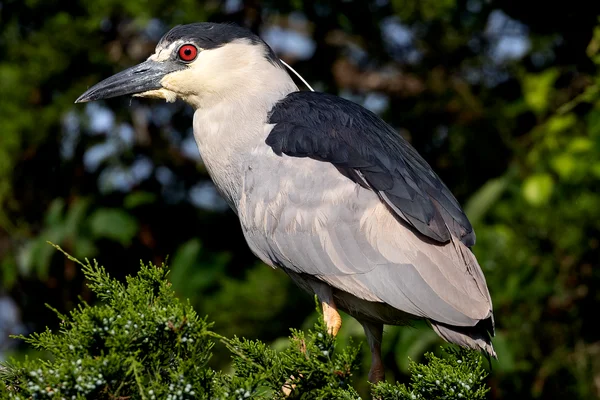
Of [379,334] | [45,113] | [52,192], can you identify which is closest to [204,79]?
[379,334]

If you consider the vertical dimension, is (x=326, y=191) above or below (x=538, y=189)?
above

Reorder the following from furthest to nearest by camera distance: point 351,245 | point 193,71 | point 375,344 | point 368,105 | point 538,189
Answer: point 368,105, point 538,189, point 193,71, point 375,344, point 351,245

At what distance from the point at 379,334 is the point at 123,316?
137 cm

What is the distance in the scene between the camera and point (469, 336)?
2521 millimetres

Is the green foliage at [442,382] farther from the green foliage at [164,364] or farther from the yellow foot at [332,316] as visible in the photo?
the yellow foot at [332,316]

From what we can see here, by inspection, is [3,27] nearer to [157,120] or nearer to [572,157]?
[157,120]

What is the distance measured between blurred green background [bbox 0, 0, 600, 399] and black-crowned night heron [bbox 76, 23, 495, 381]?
1.10 metres

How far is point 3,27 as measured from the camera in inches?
185

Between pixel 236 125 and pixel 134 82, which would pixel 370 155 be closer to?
pixel 236 125

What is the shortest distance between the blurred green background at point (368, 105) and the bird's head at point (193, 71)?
126 cm

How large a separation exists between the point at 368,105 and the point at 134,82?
7.13 ft

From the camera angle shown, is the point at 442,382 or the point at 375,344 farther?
the point at 375,344

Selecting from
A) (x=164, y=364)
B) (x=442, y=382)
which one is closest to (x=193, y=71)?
(x=164, y=364)

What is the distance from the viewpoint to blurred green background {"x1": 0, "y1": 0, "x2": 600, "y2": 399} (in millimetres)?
4203
